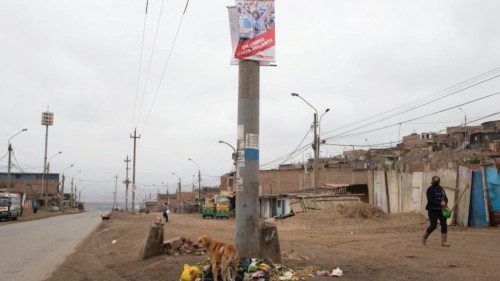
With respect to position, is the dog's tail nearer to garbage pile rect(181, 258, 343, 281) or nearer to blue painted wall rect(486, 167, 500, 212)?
garbage pile rect(181, 258, 343, 281)

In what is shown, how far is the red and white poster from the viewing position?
8.97 m

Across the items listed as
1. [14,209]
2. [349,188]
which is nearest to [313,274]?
[349,188]

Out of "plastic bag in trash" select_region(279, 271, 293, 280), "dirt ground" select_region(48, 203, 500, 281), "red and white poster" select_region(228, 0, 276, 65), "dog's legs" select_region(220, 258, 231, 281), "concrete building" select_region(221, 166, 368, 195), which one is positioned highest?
"red and white poster" select_region(228, 0, 276, 65)

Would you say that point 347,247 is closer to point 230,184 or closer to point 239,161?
point 239,161

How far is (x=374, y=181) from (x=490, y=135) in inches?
1690

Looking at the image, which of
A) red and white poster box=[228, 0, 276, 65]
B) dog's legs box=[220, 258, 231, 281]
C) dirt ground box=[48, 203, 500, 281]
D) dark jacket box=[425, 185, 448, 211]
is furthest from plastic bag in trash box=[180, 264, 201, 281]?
dark jacket box=[425, 185, 448, 211]

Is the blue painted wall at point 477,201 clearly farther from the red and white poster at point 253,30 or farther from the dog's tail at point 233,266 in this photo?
the dog's tail at point 233,266

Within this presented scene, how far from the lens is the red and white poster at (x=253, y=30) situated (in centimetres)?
897

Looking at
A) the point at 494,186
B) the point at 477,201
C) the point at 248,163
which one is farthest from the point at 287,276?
the point at 477,201

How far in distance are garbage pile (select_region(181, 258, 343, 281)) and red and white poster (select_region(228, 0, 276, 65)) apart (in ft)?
11.9

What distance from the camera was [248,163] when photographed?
8984mm

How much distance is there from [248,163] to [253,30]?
7.90 feet

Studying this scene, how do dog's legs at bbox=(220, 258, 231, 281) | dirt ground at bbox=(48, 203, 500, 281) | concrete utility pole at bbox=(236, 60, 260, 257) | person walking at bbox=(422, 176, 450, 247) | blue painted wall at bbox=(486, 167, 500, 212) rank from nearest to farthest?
dog's legs at bbox=(220, 258, 231, 281) → dirt ground at bbox=(48, 203, 500, 281) → concrete utility pole at bbox=(236, 60, 260, 257) → person walking at bbox=(422, 176, 450, 247) → blue painted wall at bbox=(486, 167, 500, 212)

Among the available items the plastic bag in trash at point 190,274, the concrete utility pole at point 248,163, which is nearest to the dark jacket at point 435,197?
the concrete utility pole at point 248,163
